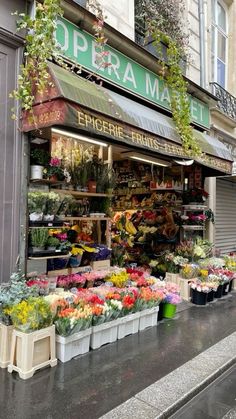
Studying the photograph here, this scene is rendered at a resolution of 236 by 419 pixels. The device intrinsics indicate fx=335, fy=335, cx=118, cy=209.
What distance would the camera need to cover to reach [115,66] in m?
6.18

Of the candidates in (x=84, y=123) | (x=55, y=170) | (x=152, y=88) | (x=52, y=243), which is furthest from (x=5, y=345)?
(x=152, y=88)

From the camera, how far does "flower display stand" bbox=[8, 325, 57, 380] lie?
3566 mm

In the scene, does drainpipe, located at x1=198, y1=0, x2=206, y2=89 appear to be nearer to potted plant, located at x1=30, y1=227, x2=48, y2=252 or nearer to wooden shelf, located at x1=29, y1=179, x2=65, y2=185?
wooden shelf, located at x1=29, y1=179, x2=65, y2=185

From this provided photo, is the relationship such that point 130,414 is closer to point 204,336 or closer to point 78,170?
point 204,336

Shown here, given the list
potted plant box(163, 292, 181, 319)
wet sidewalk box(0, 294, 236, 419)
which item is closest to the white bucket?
wet sidewalk box(0, 294, 236, 419)

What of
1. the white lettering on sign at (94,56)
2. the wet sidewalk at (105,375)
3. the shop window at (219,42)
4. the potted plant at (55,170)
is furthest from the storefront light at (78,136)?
the shop window at (219,42)

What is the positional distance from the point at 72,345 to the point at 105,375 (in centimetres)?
55

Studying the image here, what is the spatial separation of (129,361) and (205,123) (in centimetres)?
699

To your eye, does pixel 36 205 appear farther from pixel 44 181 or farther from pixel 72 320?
pixel 72 320

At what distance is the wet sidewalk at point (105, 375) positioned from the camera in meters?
3.08

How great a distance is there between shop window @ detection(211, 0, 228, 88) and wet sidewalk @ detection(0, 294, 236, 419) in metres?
8.69

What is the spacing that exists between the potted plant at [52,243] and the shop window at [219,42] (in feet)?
27.4

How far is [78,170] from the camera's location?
242 inches

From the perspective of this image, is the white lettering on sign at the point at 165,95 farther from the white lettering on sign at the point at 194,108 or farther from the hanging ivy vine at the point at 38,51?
the hanging ivy vine at the point at 38,51
